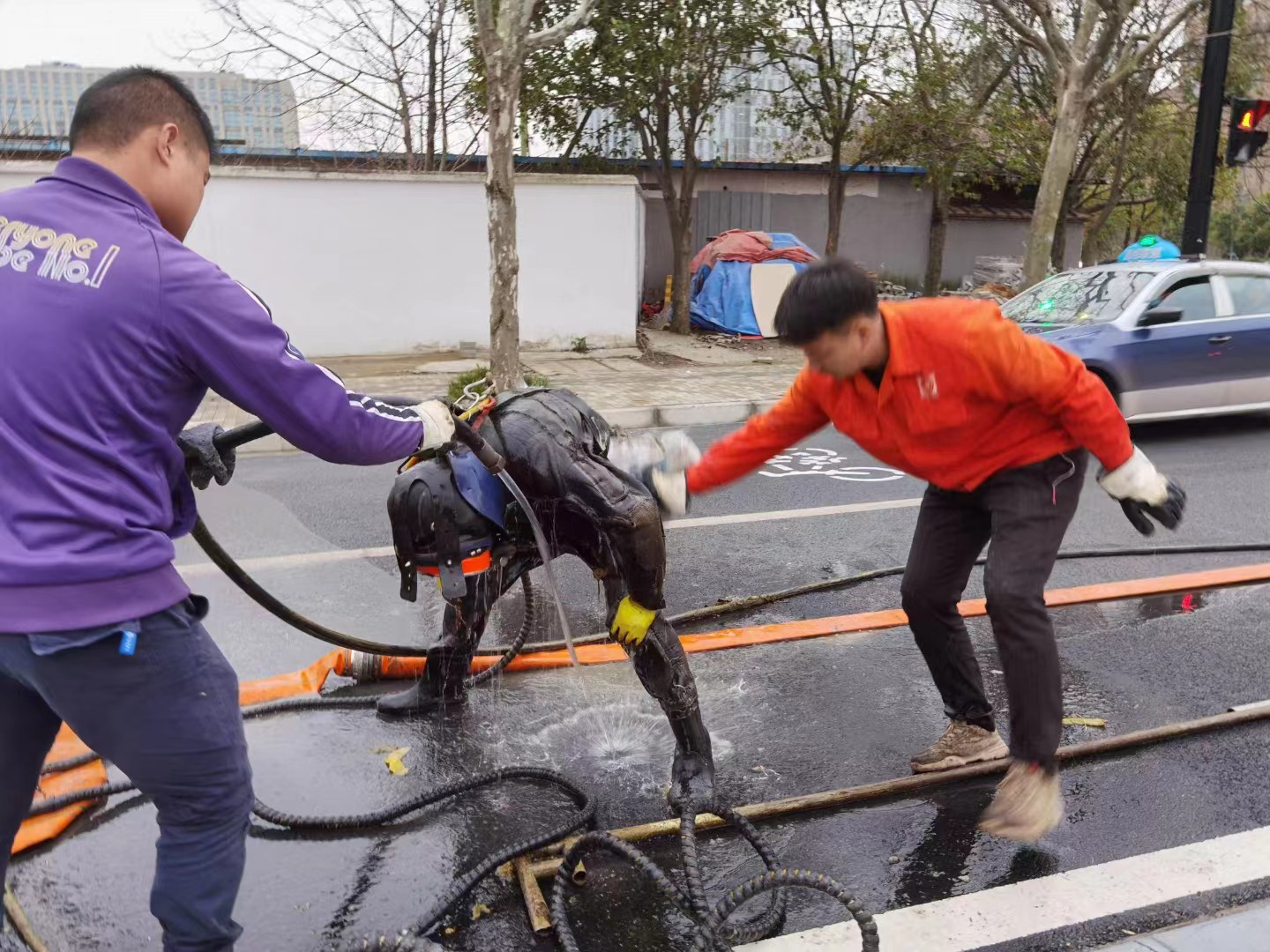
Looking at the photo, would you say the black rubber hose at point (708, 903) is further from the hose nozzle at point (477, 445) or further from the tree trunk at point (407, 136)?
the tree trunk at point (407, 136)

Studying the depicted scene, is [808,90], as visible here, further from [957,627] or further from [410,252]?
[957,627]

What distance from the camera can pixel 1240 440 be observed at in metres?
8.69

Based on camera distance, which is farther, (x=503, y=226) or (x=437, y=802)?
(x=503, y=226)

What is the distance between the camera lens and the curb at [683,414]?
9.60 m

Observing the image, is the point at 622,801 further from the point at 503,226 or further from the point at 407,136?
the point at 407,136

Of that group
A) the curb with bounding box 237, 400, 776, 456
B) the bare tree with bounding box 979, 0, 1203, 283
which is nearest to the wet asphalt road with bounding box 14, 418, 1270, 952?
the curb with bounding box 237, 400, 776, 456

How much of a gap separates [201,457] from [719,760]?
6.32 ft

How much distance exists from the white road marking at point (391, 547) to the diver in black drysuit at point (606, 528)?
2.48 metres

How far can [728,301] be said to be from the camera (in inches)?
651

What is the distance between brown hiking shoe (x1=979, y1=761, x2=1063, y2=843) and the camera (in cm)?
269

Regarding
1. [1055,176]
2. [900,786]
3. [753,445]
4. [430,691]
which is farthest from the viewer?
[1055,176]

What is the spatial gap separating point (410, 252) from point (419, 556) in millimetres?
11153

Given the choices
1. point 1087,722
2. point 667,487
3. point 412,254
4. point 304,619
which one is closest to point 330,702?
point 304,619

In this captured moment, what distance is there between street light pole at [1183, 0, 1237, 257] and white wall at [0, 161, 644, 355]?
688 cm
